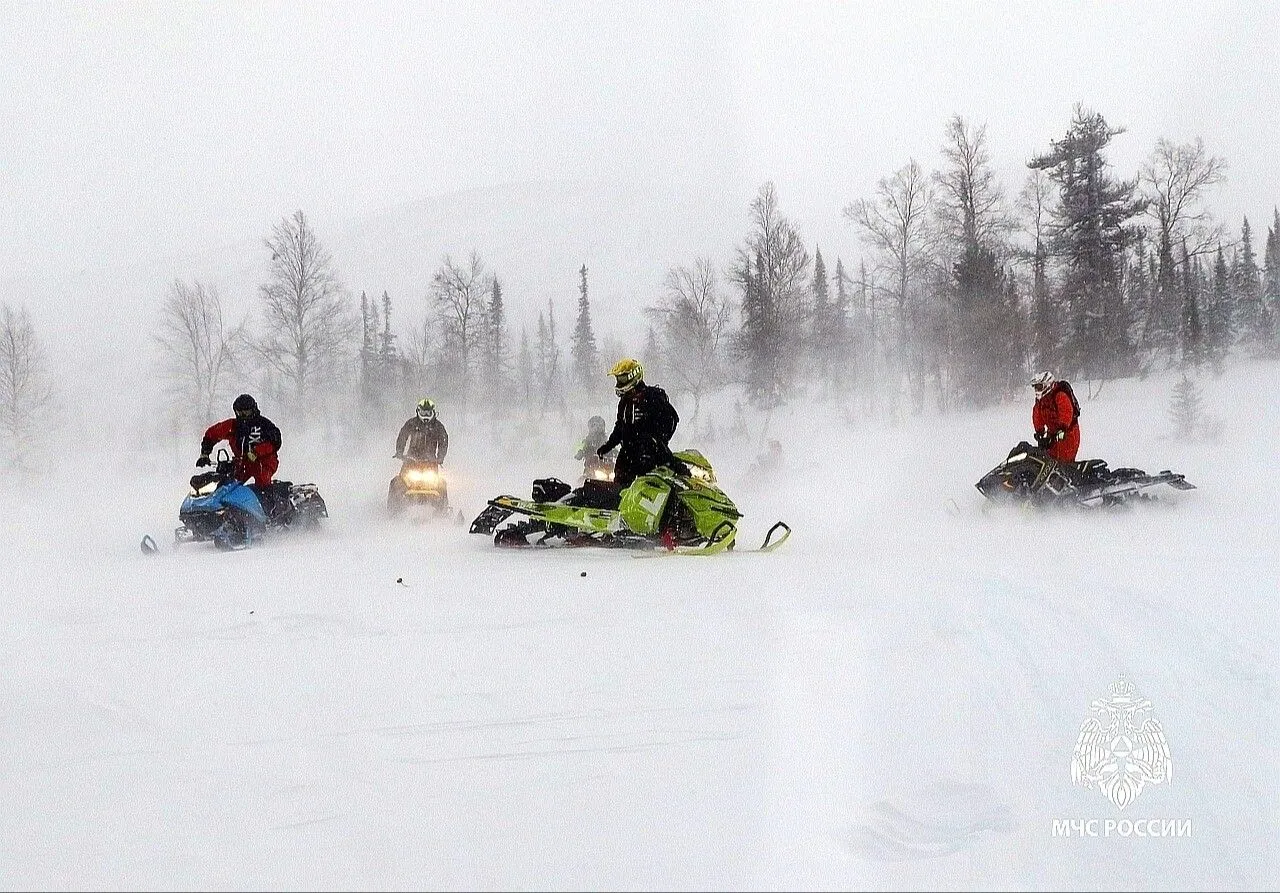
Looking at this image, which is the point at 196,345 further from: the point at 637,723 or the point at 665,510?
the point at 637,723

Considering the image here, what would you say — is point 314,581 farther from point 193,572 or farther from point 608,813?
point 608,813

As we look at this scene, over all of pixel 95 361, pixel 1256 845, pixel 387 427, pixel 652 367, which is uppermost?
pixel 95 361

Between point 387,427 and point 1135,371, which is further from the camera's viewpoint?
point 387,427

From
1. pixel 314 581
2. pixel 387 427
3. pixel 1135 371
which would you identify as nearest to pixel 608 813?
pixel 314 581

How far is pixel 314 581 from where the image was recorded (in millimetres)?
5176

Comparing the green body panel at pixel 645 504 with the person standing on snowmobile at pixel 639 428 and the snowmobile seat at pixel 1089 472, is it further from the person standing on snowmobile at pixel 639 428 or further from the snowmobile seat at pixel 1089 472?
the snowmobile seat at pixel 1089 472

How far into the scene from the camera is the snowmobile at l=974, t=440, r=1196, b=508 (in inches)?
326

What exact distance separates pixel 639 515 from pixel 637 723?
13.5 feet

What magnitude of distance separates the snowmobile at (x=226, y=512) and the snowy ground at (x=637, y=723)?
6.68ft

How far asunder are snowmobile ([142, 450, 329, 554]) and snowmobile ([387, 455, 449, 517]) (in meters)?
1.50

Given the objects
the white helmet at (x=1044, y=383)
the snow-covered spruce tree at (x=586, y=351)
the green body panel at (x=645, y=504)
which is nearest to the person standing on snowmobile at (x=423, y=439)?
the green body panel at (x=645, y=504)

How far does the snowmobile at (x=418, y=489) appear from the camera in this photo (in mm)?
9688

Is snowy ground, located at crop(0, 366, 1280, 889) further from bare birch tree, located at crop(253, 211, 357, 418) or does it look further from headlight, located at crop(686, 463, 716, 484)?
bare birch tree, located at crop(253, 211, 357, 418)

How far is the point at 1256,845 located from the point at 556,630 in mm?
2705
